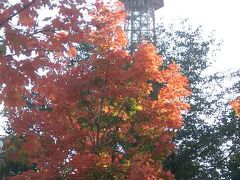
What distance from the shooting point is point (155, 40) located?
29.0 meters

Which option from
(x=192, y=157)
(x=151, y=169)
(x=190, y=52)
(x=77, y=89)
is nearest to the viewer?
(x=151, y=169)

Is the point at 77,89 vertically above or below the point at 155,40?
below

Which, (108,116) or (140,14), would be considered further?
(140,14)

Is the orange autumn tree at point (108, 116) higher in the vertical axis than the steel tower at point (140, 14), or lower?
lower

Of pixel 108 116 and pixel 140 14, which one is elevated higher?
pixel 140 14

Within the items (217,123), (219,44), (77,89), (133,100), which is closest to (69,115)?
(77,89)

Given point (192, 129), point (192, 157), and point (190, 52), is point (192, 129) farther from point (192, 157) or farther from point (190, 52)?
point (190, 52)

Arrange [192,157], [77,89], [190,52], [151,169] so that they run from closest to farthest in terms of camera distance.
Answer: [151,169] < [77,89] < [192,157] < [190,52]

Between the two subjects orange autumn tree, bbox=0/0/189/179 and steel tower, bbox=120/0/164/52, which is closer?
orange autumn tree, bbox=0/0/189/179

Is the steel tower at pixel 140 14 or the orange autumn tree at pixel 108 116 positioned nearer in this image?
the orange autumn tree at pixel 108 116

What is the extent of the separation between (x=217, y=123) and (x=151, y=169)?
14.0 metres

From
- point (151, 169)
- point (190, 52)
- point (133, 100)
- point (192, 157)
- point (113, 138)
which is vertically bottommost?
point (151, 169)

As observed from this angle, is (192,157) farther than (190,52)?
No

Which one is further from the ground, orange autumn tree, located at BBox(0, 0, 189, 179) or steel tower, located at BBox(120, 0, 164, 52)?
steel tower, located at BBox(120, 0, 164, 52)
